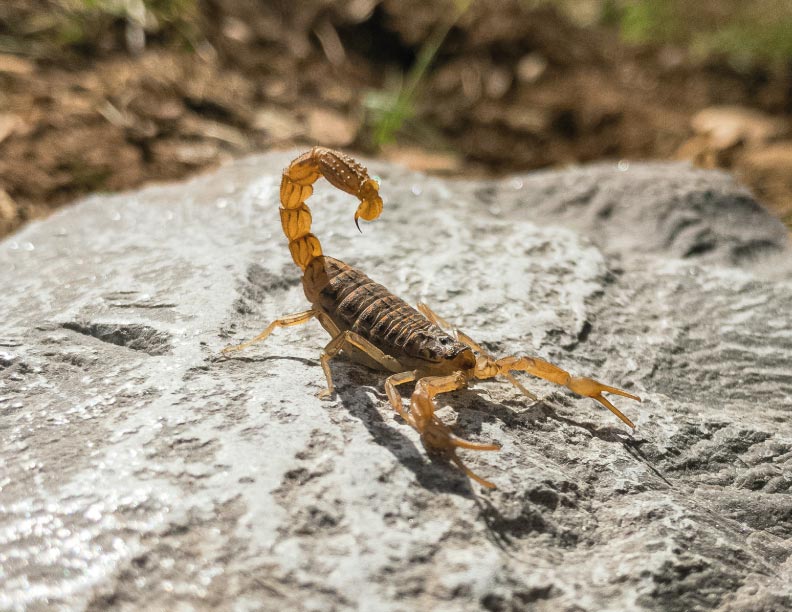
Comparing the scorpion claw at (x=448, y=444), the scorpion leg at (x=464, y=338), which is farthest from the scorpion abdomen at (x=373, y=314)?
the scorpion claw at (x=448, y=444)

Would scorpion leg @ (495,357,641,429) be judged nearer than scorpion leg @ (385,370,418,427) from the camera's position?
No

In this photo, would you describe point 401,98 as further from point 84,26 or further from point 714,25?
point 714,25

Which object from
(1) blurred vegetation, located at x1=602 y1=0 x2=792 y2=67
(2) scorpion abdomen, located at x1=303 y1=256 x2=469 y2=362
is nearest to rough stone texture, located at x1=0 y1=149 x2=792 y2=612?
(2) scorpion abdomen, located at x1=303 y1=256 x2=469 y2=362

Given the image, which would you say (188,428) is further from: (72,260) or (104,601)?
(72,260)

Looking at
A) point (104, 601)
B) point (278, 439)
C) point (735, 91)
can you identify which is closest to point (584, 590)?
point (278, 439)

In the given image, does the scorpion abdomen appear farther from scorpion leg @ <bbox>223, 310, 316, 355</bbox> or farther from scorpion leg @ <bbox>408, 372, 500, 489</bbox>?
scorpion leg @ <bbox>408, 372, 500, 489</bbox>

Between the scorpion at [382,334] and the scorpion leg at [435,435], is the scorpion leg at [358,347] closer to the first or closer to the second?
the scorpion at [382,334]

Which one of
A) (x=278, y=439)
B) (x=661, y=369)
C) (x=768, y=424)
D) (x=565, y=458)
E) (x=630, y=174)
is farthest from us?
(x=630, y=174)

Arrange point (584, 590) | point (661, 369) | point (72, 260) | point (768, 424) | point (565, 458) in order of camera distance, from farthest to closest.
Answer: point (72, 260) → point (661, 369) → point (768, 424) → point (565, 458) → point (584, 590)
